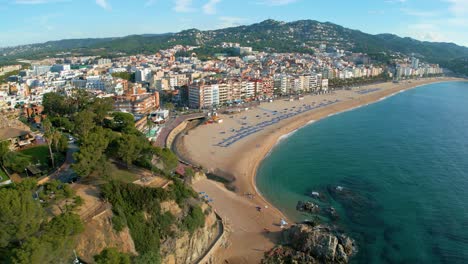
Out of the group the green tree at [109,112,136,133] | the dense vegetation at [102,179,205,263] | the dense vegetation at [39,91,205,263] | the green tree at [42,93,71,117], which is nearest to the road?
the dense vegetation at [39,91,205,263]

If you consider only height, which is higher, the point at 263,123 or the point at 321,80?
the point at 321,80

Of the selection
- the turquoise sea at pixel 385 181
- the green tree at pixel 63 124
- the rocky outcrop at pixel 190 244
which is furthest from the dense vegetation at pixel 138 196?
the green tree at pixel 63 124

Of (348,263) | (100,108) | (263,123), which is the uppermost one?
(100,108)

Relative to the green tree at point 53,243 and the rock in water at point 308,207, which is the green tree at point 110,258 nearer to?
the green tree at point 53,243

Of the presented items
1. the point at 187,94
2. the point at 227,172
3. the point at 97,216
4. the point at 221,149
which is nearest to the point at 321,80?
the point at 187,94

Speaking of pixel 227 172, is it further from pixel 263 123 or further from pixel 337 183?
pixel 263 123

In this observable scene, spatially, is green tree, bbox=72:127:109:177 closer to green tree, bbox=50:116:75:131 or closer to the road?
the road

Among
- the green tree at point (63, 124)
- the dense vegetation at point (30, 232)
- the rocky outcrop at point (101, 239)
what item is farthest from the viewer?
the green tree at point (63, 124)
